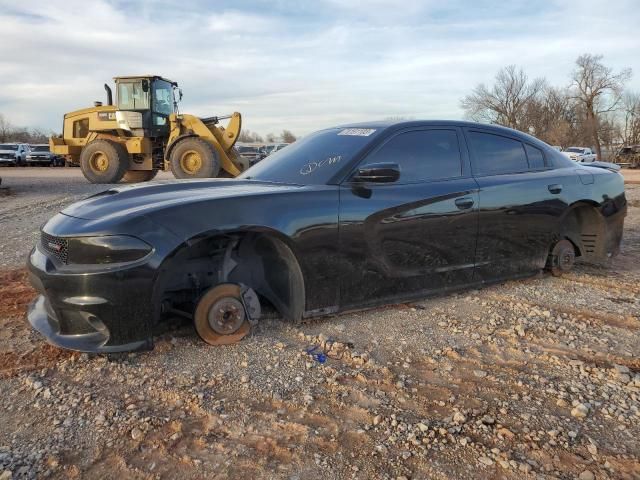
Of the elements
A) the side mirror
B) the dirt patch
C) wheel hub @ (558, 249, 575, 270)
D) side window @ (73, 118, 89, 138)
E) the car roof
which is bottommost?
the dirt patch

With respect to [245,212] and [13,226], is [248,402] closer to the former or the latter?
[245,212]

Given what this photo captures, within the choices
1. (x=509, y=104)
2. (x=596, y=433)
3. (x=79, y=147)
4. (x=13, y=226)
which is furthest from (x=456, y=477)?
(x=509, y=104)

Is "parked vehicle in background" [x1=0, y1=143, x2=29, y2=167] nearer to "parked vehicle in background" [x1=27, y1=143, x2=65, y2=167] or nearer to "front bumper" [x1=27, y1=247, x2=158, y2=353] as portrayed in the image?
"parked vehicle in background" [x1=27, y1=143, x2=65, y2=167]

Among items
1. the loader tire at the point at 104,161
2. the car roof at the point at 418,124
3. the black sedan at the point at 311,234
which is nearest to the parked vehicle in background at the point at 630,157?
the loader tire at the point at 104,161

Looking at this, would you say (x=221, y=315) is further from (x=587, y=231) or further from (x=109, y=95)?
(x=109, y=95)

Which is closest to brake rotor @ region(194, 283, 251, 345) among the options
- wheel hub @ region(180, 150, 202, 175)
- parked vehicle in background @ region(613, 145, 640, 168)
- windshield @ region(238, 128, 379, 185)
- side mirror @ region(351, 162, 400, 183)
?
windshield @ region(238, 128, 379, 185)

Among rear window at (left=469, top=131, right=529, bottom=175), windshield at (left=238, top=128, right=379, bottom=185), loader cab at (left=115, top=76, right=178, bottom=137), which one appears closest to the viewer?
windshield at (left=238, top=128, right=379, bottom=185)

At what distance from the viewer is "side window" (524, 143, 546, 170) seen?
4.51 m

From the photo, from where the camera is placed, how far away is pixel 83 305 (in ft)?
8.86

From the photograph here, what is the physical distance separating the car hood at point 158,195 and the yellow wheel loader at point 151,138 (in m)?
10.5

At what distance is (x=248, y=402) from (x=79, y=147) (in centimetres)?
1659

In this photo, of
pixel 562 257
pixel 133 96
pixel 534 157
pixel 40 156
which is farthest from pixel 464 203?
pixel 40 156

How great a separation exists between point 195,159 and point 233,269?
37.3ft

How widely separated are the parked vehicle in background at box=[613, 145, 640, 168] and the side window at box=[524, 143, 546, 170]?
3660 cm
